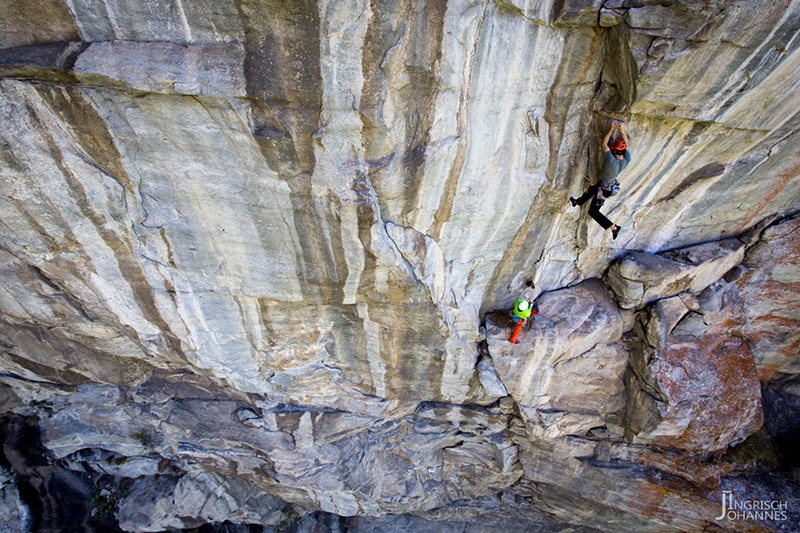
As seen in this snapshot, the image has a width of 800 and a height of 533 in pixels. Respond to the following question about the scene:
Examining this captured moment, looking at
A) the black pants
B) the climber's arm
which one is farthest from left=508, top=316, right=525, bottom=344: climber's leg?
the climber's arm

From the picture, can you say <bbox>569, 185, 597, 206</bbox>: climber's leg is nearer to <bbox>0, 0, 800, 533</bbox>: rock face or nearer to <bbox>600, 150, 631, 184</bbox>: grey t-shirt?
<bbox>0, 0, 800, 533</bbox>: rock face

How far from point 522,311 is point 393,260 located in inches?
86.6

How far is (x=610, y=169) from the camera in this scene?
5.12m

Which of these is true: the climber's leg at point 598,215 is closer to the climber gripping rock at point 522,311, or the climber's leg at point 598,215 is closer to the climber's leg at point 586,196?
the climber's leg at point 586,196

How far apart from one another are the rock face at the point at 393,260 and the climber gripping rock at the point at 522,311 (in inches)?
7.1

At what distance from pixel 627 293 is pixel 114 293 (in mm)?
7781

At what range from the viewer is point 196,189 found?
526 centimetres

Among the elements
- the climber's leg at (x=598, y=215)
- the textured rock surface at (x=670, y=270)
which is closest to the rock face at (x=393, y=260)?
the textured rock surface at (x=670, y=270)

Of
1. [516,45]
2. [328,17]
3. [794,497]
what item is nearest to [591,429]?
[794,497]

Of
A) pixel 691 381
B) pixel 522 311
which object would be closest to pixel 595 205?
pixel 522 311

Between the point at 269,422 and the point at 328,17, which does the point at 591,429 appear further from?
the point at 328,17

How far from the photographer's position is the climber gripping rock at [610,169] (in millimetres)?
5027

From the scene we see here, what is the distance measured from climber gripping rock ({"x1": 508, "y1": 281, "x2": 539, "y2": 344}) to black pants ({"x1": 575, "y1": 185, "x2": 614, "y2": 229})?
1.55 meters

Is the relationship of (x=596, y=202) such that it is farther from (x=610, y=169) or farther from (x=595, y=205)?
(x=610, y=169)
